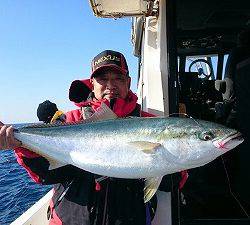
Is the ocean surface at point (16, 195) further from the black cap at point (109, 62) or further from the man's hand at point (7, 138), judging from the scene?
the black cap at point (109, 62)

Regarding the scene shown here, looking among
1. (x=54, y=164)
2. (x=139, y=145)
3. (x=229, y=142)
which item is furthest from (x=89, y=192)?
(x=229, y=142)

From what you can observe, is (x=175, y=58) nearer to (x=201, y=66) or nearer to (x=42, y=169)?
(x=42, y=169)

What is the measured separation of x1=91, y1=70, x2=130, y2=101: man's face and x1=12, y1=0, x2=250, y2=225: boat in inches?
37.5

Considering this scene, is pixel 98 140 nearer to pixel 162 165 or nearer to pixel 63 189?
pixel 162 165

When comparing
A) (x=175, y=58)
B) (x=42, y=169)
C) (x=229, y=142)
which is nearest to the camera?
(x=229, y=142)

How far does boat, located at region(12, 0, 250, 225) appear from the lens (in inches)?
181

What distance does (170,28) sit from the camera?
4793 mm

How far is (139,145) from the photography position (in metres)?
2.87

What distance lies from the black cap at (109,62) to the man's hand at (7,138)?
1068 mm

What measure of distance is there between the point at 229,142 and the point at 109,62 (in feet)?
5.21

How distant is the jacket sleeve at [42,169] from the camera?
3.44 meters

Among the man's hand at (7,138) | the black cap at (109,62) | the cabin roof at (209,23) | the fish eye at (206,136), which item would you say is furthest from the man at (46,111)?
the fish eye at (206,136)

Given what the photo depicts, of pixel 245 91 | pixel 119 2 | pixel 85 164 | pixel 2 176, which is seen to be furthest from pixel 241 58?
pixel 2 176

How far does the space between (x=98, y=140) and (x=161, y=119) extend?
585 millimetres
